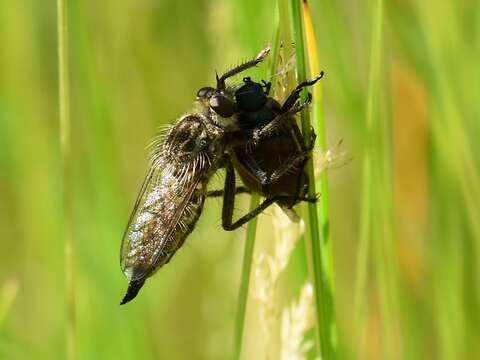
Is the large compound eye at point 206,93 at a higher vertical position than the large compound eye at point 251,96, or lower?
higher

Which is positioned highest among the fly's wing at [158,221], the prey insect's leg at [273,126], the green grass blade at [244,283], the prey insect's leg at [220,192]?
the prey insect's leg at [273,126]

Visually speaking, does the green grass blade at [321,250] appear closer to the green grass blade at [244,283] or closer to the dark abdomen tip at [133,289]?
the green grass blade at [244,283]

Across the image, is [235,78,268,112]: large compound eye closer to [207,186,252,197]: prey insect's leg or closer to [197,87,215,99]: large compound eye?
[197,87,215,99]: large compound eye

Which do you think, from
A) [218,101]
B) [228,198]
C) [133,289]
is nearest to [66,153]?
[133,289]

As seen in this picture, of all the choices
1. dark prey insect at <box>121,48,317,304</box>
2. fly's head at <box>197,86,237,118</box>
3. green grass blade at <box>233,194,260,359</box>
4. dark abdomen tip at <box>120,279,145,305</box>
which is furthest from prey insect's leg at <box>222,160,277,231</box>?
green grass blade at <box>233,194,260,359</box>

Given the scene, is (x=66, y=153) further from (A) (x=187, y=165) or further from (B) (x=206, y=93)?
(B) (x=206, y=93)

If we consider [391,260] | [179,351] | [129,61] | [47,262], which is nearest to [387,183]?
[391,260]

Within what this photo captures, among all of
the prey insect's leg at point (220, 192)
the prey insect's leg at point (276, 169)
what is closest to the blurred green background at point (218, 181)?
the prey insect's leg at point (220, 192)
